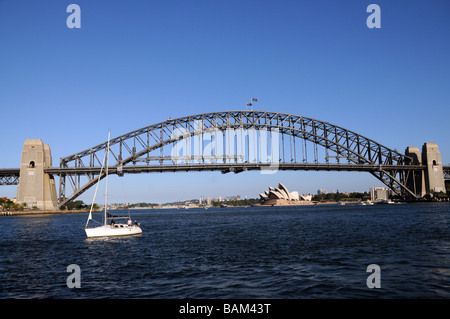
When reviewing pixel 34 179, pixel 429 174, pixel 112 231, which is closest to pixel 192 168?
pixel 34 179

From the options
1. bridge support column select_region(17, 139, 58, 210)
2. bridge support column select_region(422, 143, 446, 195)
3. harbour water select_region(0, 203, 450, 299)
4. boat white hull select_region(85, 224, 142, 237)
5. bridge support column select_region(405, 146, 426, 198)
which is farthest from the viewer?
bridge support column select_region(405, 146, 426, 198)

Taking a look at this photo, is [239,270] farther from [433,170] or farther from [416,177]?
[416,177]

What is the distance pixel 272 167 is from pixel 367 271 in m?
73.7

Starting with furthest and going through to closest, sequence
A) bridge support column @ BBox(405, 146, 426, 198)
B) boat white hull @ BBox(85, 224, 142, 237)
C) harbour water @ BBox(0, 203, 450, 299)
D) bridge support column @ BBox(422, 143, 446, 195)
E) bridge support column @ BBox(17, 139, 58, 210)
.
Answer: bridge support column @ BBox(405, 146, 426, 198) → bridge support column @ BBox(422, 143, 446, 195) → bridge support column @ BBox(17, 139, 58, 210) → boat white hull @ BBox(85, 224, 142, 237) → harbour water @ BBox(0, 203, 450, 299)

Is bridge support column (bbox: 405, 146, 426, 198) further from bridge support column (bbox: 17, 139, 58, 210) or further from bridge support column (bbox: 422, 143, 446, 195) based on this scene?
bridge support column (bbox: 17, 139, 58, 210)

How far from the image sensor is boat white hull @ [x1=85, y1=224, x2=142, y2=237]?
33544 mm

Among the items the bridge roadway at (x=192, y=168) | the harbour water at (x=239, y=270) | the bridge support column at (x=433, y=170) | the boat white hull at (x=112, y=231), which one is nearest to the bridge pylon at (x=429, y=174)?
the bridge support column at (x=433, y=170)

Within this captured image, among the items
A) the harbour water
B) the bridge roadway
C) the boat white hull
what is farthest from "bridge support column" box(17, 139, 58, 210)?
the harbour water

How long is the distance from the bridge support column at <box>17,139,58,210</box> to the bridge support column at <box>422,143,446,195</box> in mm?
99705
